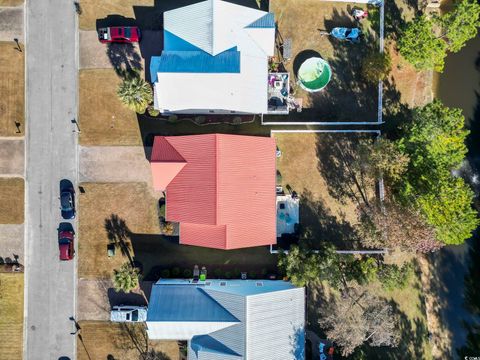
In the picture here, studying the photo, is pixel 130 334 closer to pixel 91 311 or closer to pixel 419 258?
pixel 91 311

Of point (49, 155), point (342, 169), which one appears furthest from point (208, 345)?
point (49, 155)

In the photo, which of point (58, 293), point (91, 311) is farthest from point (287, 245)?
point (58, 293)

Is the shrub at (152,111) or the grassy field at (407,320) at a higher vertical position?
the shrub at (152,111)

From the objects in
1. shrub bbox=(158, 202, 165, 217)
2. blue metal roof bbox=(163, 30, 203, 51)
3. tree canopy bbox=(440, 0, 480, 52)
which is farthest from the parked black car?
tree canopy bbox=(440, 0, 480, 52)

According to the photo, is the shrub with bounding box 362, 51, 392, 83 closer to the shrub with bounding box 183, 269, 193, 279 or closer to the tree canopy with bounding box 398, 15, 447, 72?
the tree canopy with bounding box 398, 15, 447, 72

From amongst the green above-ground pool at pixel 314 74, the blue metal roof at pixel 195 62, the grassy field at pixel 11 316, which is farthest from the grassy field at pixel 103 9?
the grassy field at pixel 11 316

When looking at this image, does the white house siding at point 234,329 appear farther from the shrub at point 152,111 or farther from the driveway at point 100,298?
the shrub at point 152,111
